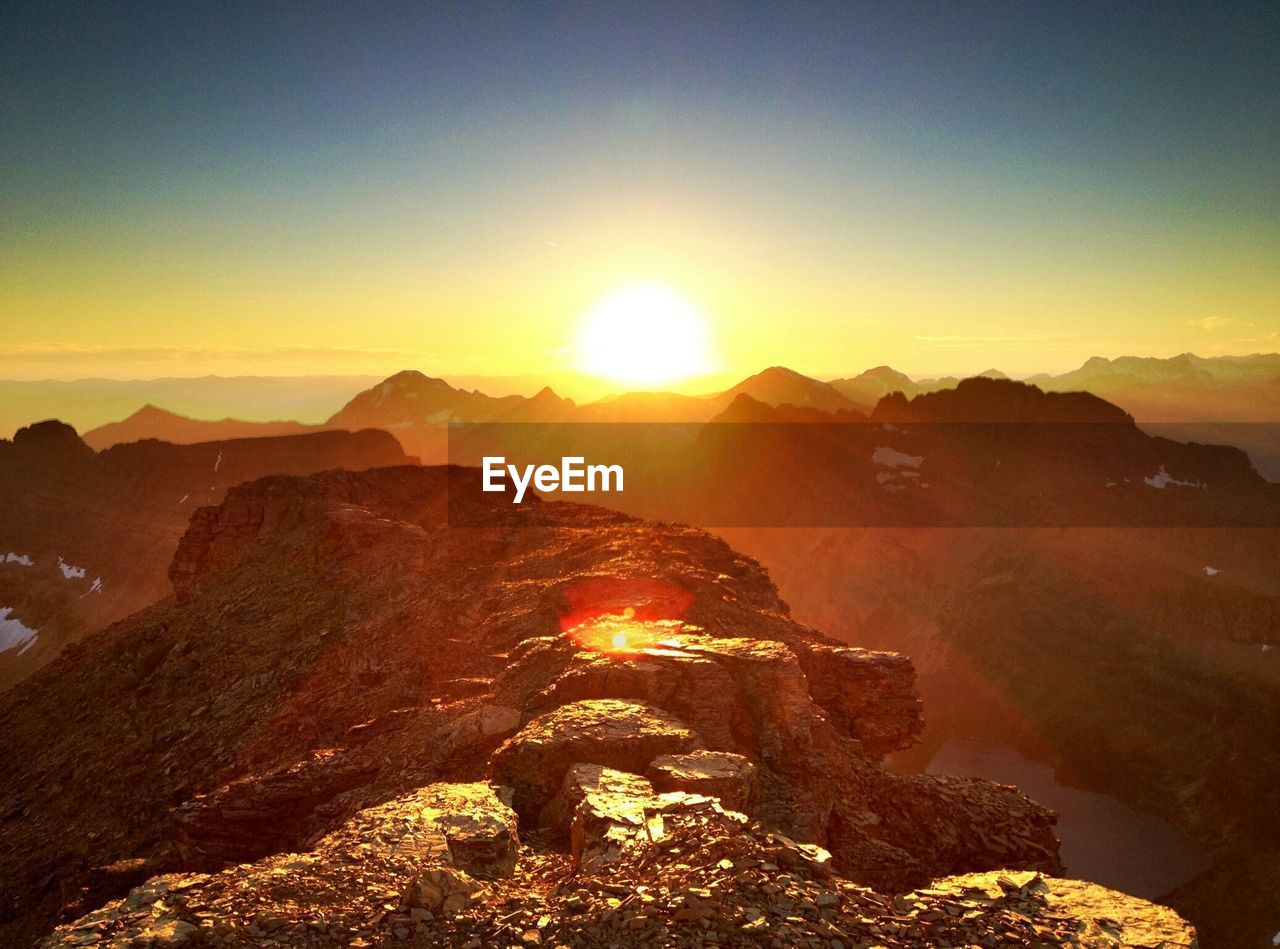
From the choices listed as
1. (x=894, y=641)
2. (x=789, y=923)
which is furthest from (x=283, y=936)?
(x=894, y=641)

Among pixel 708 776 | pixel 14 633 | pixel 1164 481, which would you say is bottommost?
pixel 14 633

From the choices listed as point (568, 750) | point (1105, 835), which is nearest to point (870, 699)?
→ point (568, 750)

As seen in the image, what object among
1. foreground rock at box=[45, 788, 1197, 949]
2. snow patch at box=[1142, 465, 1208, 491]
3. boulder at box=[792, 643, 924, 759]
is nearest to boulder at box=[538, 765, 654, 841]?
foreground rock at box=[45, 788, 1197, 949]

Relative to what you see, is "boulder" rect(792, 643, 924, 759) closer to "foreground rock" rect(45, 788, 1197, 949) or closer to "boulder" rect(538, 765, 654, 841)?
"boulder" rect(538, 765, 654, 841)

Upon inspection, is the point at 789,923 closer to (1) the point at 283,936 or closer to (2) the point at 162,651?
(1) the point at 283,936

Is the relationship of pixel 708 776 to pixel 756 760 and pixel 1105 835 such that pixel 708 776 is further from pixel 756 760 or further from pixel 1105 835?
pixel 1105 835

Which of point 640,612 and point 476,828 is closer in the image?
point 476,828
